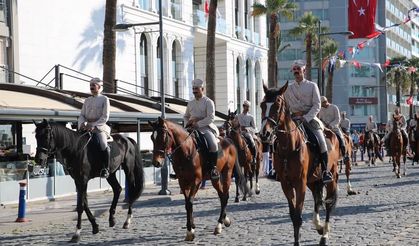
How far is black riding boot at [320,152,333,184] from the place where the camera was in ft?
34.1

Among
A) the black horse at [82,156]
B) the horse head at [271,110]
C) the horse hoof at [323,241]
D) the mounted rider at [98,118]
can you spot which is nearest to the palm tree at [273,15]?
the black horse at [82,156]

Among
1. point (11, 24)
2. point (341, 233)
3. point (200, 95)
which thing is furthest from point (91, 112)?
point (11, 24)

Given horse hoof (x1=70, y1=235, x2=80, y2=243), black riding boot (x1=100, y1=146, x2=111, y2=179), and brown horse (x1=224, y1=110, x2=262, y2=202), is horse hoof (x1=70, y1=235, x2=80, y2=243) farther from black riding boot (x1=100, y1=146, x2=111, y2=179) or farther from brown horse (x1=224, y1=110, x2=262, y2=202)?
brown horse (x1=224, y1=110, x2=262, y2=202)

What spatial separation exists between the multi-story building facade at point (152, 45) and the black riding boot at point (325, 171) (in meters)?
18.7

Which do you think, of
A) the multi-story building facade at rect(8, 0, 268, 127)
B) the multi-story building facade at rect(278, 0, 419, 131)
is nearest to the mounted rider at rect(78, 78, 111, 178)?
the multi-story building facade at rect(8, 0, 268, 127)

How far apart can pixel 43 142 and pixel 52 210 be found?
554 centimetres

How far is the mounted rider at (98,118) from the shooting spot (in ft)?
40.1

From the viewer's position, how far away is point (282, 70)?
9500 cm

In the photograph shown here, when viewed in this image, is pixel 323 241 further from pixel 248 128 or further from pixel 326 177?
pixel 248 128

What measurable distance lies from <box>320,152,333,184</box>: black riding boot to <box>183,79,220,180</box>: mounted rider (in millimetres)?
2138

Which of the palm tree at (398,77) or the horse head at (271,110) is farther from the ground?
the palm tree at (398,77)

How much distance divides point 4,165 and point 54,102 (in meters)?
2.72

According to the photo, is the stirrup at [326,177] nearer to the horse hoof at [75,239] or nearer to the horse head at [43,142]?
the horse hoof at [75,239]

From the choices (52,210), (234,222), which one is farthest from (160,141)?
(52,210)
